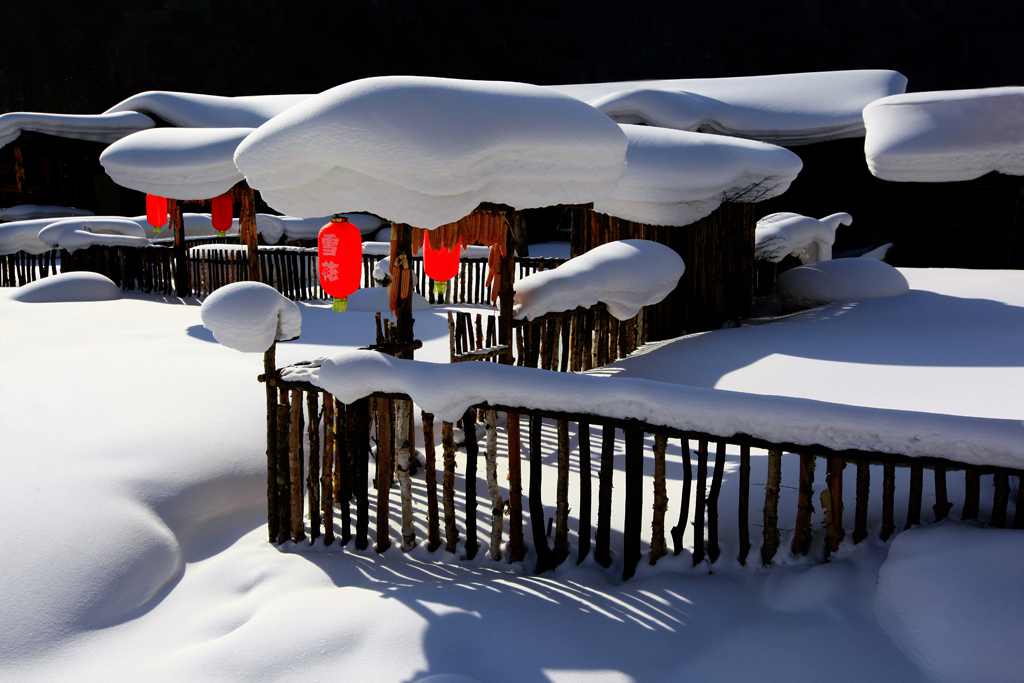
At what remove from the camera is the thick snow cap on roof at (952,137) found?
11.0 meters

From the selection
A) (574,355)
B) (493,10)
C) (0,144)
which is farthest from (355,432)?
(493,10)

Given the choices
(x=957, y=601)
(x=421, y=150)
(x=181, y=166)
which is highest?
(x=181, y=166)

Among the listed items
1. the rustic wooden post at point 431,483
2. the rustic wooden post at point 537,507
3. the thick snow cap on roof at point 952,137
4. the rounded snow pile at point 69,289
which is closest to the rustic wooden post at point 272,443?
the rustic wooden post at point 431,483

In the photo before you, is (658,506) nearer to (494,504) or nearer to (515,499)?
(515,499)

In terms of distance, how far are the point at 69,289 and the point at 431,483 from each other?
42.7 feet

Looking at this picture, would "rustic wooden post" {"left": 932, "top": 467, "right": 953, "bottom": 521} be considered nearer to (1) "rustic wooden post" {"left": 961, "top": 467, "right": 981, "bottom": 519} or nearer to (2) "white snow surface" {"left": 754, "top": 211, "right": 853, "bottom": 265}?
(1) "rustic wooden post" {"left": 961, "top": 467, "right": 981, "bottom": 519}

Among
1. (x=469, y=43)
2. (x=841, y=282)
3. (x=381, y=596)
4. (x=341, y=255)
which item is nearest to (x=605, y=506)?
(x=381, y=596)

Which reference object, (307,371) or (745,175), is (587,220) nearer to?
(745,175)

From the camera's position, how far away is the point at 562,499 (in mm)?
4230

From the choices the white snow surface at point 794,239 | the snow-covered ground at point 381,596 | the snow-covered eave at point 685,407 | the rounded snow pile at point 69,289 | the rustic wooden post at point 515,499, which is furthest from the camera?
the rounded snow pile at point 69,289

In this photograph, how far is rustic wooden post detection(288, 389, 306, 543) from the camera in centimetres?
465

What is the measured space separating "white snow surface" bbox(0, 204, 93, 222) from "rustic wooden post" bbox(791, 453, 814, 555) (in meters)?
26.4

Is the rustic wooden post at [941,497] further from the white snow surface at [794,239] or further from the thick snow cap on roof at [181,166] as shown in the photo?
the thick snow cap on roof at [181,166]

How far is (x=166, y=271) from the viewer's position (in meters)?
15.8
